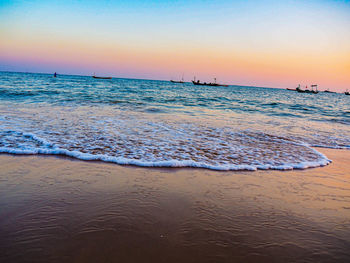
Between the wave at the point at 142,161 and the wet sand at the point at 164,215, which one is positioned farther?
the wave at the point at 142,161

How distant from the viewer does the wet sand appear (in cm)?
244

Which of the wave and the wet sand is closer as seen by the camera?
the wet sand

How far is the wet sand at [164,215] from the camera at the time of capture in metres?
2.44

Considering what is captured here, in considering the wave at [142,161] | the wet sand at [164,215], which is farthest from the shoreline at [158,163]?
the wet sand at [164,215]

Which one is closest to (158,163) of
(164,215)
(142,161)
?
(142,161)

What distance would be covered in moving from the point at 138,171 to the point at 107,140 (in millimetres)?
2638

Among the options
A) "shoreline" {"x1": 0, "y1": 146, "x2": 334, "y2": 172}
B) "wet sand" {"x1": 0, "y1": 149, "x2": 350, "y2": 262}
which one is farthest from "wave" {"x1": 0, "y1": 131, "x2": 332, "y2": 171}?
"wet sand" {"x1": 0, "y1": 149, "x2": 350, "y2": 262}

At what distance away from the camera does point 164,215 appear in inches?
124

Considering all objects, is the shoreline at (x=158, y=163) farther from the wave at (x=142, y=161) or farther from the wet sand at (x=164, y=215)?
the wet sand at (x=164, y=215)

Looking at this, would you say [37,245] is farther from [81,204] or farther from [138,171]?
[138,171]

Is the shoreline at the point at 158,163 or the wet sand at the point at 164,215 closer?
the wet sand at the point at 164,215

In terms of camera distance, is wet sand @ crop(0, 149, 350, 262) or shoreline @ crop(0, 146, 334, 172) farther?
shoreline @ crop(0, 146, 334, 172)

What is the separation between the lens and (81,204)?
3.31 metres

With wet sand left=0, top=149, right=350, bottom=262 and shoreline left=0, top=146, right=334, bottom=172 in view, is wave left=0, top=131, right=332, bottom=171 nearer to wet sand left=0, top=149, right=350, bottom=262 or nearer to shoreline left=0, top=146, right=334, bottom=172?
shoreline left=0, top=146, right=334, bottom=172
